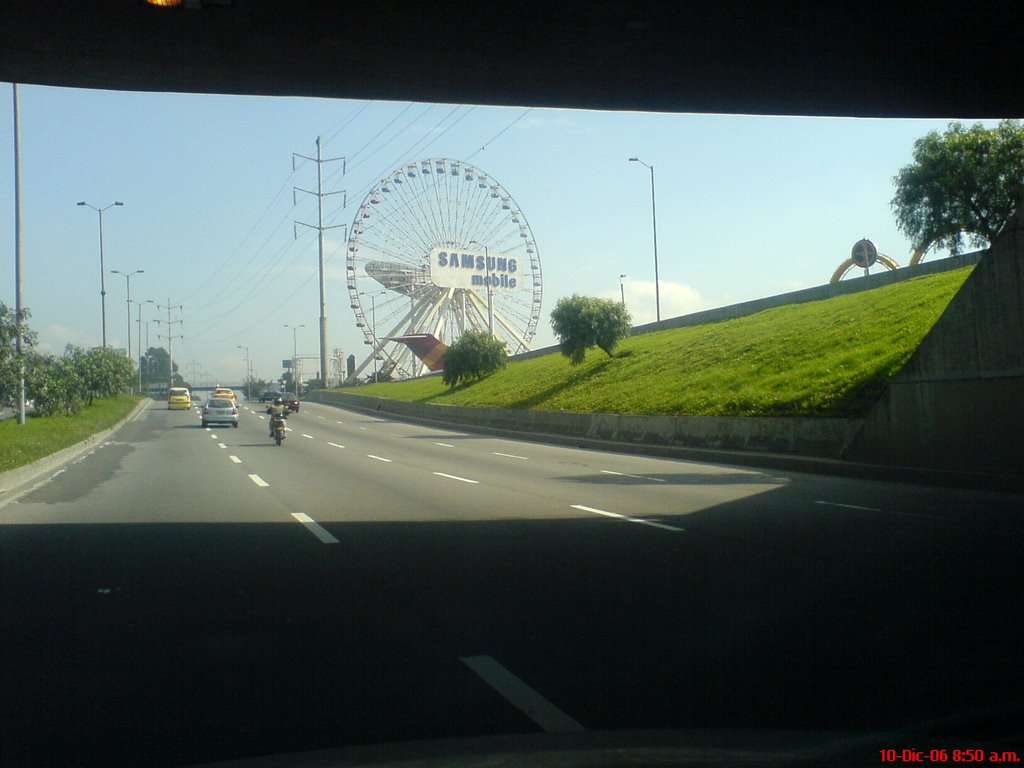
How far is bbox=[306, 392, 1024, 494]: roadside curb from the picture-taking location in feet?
56.1

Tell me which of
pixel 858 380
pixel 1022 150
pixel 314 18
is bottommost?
pixel 858 380

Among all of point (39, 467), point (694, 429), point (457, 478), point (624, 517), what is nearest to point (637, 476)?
point (457, 478)

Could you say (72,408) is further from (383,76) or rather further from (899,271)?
(383,76)

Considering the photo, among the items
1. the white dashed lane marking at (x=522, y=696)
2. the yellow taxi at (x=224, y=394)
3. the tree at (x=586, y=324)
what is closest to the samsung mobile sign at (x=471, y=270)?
the yellow taxi at (x=224, y=394)

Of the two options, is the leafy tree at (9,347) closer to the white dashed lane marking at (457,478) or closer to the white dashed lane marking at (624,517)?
the white dashed lane marking at (457,478)

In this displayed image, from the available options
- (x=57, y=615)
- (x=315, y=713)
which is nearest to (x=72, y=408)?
(x=57, y=615)

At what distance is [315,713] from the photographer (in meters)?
5.31

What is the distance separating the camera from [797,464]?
72.0 ft

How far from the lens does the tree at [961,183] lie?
32375 mm

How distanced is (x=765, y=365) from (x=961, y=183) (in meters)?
8.68

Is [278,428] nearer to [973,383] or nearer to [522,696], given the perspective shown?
[973,383]

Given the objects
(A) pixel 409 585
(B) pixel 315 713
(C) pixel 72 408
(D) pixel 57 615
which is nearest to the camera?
(B) pixel 315 713

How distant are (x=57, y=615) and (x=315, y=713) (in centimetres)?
366

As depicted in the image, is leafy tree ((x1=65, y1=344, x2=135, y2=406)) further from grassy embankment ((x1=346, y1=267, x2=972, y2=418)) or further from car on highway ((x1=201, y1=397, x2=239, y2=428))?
grassy embankment ((x1=346, y1=267, x2=972, y2=418))
